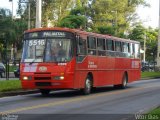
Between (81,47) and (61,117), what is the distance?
8244 millimetres

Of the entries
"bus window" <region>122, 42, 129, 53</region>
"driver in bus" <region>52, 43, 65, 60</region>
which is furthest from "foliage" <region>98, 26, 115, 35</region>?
"driver in bus" <region>52, 43, 65, 60</region>

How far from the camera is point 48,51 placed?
65.3ft

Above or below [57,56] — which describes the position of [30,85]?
below

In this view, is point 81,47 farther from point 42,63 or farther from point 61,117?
point 61,117

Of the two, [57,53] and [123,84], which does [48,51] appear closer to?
[57,53]

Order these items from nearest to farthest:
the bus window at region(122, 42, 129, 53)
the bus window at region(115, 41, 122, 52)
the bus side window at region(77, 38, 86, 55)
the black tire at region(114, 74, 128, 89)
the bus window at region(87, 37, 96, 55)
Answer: the bus side window at region(77, 38, 86, 55), the bus window at region(87, 37, 96, 55), the bus window at region(115, 41, 122, 52), the black tire at region(114, 74, 128, 89), the bus window at region(122, 42, 129, 53)

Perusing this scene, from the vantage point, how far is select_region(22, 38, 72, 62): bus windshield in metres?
19.9

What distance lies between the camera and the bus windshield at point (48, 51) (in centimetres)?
1986

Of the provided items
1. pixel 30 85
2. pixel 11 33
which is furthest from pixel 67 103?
pixel 11 33

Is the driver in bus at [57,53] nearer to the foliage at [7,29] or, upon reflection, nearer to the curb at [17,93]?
the curb at [17,93]

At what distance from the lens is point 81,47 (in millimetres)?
20828

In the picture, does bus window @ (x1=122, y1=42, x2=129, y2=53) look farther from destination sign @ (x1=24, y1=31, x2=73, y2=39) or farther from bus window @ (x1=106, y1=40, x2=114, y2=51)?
destination sign @ (x1=24, y1=31, x2=73, y2=39)

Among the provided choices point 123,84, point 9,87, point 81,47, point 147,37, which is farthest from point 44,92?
point 147,37

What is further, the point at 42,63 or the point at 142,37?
the point at 142,37
